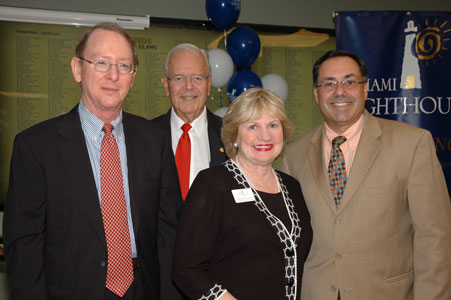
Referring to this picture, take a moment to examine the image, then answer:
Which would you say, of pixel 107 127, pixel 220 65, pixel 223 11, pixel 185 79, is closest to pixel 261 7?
pixel 223 11

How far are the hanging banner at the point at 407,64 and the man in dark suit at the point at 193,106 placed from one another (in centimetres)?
157

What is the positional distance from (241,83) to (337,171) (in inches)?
66.6

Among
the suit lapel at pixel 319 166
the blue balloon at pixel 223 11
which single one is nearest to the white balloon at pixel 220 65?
the blue balloon at pixel 223 11

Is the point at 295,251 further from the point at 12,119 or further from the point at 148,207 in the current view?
the point at 12,119

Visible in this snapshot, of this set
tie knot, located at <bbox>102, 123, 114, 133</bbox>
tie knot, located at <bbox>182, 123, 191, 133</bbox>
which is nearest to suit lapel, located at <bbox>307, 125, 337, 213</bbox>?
tie knot, located at <bbox>182, 123, 191, 133</bbox>

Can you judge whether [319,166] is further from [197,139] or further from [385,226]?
[197,139]

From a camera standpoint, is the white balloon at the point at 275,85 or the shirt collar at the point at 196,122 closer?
the shirt collar at the point at 196,122

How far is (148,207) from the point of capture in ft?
5.97

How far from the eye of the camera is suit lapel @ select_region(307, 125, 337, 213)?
2090 millimetres

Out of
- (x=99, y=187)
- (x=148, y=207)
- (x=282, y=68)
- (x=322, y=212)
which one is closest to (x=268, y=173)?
(x=322, y=212)

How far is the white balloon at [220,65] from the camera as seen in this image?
3.59 meters

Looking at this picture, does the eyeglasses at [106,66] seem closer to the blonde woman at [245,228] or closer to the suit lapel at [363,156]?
the blonde woman at [245,228]

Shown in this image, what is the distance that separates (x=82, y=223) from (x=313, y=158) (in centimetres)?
125

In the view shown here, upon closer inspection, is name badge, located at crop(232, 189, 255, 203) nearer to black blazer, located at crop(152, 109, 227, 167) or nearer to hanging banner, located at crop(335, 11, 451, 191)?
black blazer, located at crop(152, 109, 227, 167)
